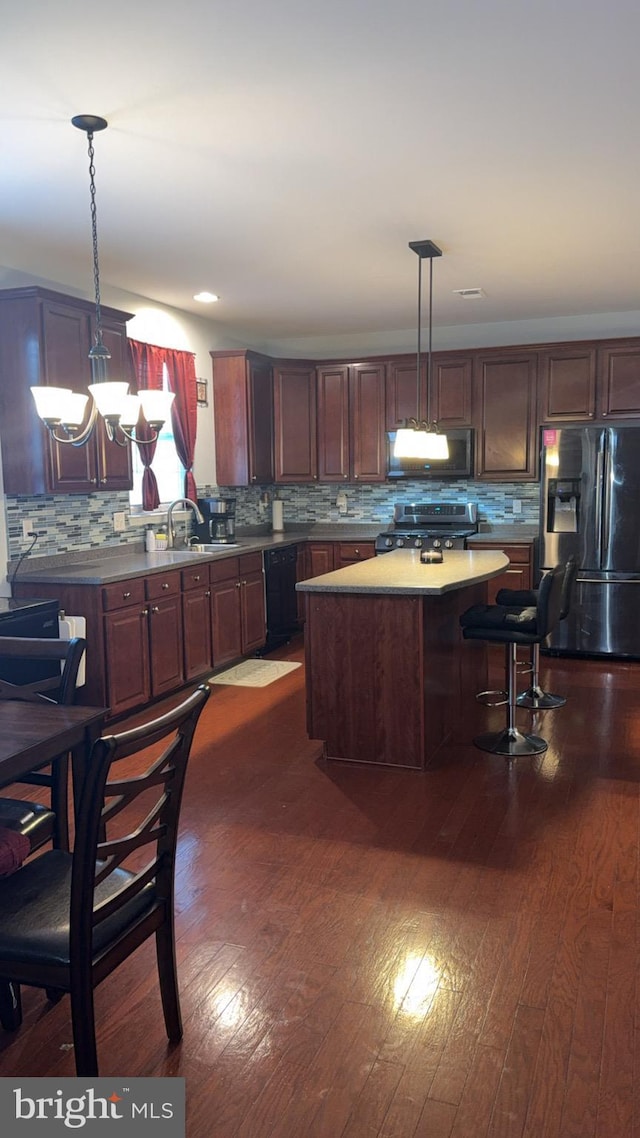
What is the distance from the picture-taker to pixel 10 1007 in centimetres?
203

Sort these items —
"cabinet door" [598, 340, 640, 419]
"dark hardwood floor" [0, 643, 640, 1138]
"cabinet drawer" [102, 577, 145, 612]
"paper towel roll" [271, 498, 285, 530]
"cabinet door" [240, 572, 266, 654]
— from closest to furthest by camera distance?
"dark hardwood floor" [0, 643, 640, 1138]
"cabinet drawer" [102, 577, 145, 612]
"cabinet door" [240, 572, 266, 654]
"cabinet door" [598, 340, 640, 419]
"paper towel roll" [271, 498, 285, 530]

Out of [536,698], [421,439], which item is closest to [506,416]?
[536,698]

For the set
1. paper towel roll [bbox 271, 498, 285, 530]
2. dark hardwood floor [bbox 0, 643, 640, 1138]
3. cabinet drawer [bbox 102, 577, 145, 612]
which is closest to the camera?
dark hardwood floor [bbox 0, 643, 640, 1138]

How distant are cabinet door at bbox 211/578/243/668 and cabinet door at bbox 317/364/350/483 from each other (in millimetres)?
1755

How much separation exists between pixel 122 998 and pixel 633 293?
538 cm

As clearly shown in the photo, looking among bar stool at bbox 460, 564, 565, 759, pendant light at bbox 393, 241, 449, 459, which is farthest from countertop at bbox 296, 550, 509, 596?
pendant light at bbox 393, 241, 449, 459

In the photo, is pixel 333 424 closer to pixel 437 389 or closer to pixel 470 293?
pixel 437 389

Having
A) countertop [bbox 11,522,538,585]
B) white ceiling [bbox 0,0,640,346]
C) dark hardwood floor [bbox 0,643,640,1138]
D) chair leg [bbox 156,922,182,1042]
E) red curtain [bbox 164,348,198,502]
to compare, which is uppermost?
white ceiling [bbox 0,0,640,346]

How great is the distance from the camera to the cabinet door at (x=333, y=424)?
6.96m

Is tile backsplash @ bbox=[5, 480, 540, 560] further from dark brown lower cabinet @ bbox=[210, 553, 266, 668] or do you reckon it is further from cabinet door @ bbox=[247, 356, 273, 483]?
dark brown lower cabinet @ bbox=[210, 553, 266, 668]

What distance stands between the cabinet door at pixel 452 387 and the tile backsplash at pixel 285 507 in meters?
0.59

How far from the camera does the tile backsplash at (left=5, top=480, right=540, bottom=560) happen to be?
4.70 metres

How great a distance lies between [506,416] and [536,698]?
254 cm

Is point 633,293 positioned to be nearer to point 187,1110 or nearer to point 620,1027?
point 620,1027
